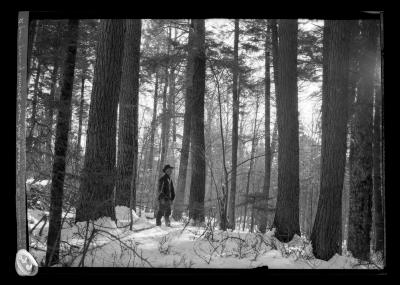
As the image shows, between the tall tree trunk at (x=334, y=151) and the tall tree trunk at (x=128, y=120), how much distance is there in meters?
4.12

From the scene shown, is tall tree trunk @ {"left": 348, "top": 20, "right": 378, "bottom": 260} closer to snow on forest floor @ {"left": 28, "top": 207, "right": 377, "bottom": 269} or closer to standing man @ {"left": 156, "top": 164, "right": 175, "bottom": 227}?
snow on forest floor @ {"left": 28, "top": 207, "right": 377, "bottom": 269}

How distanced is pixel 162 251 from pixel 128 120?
4.55 m

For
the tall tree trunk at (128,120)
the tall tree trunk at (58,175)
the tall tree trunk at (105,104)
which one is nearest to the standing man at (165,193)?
the tall tree trunk at (128,120)

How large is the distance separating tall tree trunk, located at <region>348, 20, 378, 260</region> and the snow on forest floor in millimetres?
1029

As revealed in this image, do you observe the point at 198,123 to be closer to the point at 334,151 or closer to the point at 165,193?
the point at 165,193

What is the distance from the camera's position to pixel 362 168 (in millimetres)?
6352

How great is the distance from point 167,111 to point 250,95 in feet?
15.0

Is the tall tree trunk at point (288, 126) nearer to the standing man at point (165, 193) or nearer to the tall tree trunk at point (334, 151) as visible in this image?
the tall tree trunk at point (334, 151)

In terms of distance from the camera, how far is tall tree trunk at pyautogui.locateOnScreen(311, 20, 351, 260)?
5.79 meters

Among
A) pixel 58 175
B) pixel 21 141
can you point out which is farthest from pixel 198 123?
pixel 21 141
